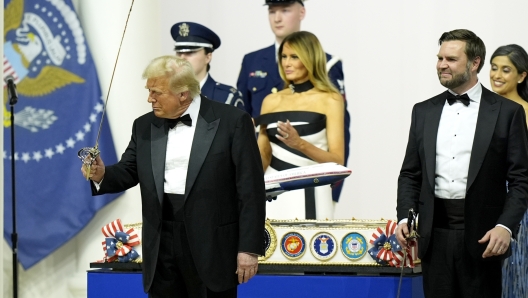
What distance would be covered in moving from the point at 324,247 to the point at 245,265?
42.7 inches

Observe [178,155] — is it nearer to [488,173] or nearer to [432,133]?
[432,133]

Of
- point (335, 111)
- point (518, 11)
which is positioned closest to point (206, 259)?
point (335, 111)

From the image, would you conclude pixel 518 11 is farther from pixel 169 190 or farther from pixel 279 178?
pixel 169 190

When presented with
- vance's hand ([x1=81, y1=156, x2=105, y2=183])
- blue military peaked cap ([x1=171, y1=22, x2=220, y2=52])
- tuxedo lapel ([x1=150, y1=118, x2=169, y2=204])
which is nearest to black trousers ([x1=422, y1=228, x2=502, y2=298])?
tuxedo lapel ([x1=150, y1=118, x2=169, y2=204])

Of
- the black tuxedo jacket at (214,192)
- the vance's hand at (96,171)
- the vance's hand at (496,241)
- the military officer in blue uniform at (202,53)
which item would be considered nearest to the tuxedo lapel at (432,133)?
the vance's hand at (496,241)

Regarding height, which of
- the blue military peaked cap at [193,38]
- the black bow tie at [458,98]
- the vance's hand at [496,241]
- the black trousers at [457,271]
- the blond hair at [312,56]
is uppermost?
the blue military peaked cap at [193,38]

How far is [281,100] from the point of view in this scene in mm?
4906

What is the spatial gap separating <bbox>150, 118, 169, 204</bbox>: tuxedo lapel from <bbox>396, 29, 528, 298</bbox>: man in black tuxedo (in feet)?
2.89

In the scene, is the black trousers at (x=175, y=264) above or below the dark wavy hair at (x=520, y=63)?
below

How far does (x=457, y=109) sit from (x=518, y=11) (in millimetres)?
3263

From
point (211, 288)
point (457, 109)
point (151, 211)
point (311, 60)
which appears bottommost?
point (211, 288)

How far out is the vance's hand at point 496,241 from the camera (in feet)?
10.7

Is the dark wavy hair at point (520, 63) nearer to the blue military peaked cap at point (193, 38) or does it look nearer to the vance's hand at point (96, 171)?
the blue military peaked cap at point (193, 38)

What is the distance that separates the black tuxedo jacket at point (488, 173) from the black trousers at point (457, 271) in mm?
39
